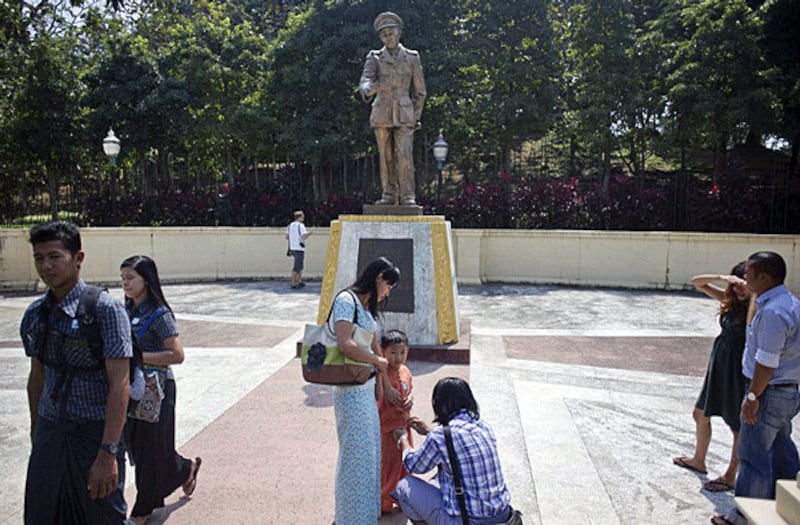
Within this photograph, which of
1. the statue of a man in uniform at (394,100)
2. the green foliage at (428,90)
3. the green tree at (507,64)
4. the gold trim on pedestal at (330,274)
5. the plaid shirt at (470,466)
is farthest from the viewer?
the green tree at (507,64)

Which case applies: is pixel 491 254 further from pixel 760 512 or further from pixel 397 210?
pixel 760 512

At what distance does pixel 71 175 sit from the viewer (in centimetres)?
1551

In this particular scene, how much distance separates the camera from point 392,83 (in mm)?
7465

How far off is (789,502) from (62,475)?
2.89 meters

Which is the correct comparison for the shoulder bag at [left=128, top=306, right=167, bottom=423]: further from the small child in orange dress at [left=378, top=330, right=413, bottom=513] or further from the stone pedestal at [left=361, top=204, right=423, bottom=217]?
the stone pedestal at [left=361, top=204, right=423, bottom=217]

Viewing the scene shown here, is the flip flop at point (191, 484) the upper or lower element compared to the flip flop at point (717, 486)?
upper

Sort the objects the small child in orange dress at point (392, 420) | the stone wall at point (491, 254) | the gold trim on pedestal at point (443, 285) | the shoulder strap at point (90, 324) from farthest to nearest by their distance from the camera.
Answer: the stone wall at point (491, 254) → the gold trim on pedestal at point (443, 285) → the small child in orange dress at point (392, 420) → the shoulder strap at point (90, 324)

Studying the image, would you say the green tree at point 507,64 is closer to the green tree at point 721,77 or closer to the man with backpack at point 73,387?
the green tree at point 721,77

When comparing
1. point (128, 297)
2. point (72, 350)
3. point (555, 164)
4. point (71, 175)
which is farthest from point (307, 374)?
point (555, 164)

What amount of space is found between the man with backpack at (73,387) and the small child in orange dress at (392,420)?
1434mm

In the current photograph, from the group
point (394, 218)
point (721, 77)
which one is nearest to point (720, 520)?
point (394, 218)

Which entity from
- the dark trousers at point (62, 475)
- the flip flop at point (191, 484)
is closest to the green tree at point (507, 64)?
the flip flop at point (191, 484)

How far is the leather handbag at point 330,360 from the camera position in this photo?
114 inches

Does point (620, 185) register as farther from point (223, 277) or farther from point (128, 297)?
point (128, 297)
